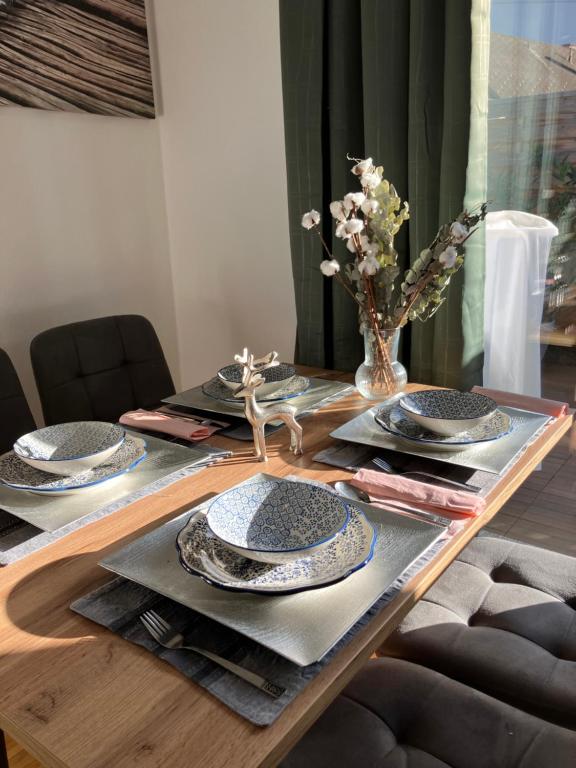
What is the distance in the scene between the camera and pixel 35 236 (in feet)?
7.42

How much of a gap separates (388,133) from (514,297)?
596mm

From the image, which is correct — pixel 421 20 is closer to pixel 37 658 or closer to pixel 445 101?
pixel 445 101

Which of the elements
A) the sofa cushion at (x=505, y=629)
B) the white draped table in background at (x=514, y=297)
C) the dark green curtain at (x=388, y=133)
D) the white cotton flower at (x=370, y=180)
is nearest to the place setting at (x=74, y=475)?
the sofa cushion at (x=505, y=629)

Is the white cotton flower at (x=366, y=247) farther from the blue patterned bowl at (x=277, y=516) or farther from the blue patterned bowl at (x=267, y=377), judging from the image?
the blue patterned bowl at (x=277, y=516)

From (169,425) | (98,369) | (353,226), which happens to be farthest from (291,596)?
(98,369)

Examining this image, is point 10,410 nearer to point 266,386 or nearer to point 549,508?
point 266,386

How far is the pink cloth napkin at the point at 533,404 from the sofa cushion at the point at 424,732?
660 millimetres

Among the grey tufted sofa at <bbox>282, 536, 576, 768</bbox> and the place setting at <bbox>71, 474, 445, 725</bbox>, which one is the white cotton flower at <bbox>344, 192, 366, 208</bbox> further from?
the grey tufted sofa at <bbox>282, 536, 576, 768</bbox>

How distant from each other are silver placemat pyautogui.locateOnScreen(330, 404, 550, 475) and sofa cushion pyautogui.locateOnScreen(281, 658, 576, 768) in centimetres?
37

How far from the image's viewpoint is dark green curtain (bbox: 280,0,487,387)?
177 cm

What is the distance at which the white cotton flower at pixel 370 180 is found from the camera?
1.46 meters

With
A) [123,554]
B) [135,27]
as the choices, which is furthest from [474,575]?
[135,27]

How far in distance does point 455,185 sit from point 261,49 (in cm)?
90

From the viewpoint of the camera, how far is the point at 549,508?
209 cm
